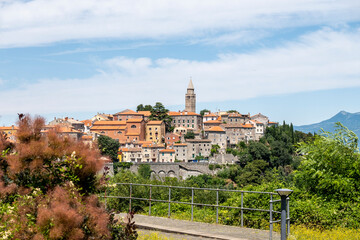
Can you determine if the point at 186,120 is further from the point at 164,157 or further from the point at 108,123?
the point at 108,123

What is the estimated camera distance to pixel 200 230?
8.48 meters

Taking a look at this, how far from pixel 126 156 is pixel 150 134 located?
31.6 feet

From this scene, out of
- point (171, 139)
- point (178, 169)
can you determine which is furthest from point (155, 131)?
point (178, 169)

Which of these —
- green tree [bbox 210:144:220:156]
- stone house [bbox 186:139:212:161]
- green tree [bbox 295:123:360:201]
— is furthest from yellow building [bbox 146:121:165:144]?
green tree [bbox 295:123:360:201]

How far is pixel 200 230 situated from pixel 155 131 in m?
97.7

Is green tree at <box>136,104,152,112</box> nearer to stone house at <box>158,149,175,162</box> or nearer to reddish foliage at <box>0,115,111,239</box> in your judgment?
stone house at <box>158,149,175,162</box>

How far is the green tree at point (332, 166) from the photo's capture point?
1002 cm

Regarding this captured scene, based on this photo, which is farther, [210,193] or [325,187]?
[210,193]

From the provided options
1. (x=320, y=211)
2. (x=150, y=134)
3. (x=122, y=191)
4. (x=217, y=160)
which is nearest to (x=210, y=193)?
(x=122, y=191)

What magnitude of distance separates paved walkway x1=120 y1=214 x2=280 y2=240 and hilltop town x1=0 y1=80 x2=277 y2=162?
8744cm

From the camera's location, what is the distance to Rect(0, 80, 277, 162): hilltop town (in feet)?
330

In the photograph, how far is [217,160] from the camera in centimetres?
9819

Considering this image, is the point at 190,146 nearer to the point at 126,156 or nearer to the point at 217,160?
the point at 217,160

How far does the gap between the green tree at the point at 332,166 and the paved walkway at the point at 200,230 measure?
2643mm
